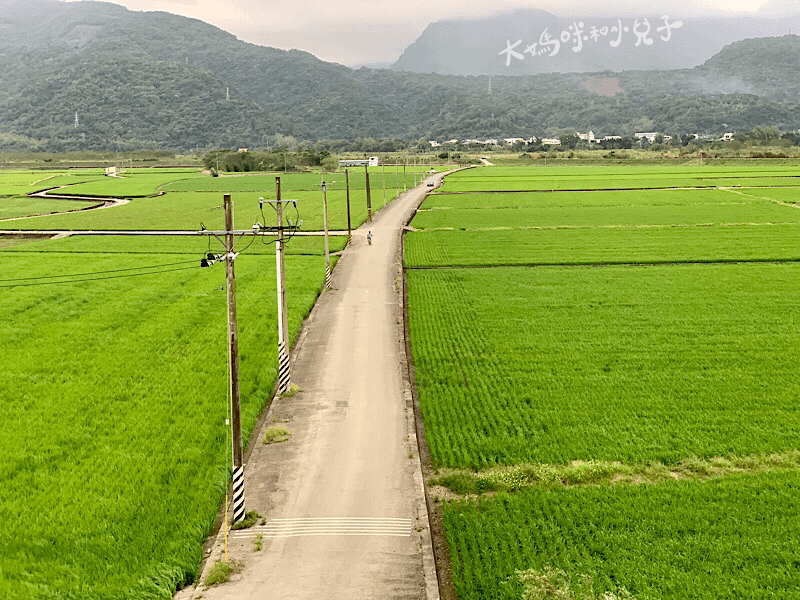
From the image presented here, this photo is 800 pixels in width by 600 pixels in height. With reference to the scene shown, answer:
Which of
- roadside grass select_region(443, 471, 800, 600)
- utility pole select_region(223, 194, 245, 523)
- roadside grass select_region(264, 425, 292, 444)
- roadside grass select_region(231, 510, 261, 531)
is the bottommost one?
roadside grass select_region(443, 471, 800, 600)

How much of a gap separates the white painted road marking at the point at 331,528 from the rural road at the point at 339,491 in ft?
0.06

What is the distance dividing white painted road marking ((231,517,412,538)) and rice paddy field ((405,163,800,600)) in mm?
1039

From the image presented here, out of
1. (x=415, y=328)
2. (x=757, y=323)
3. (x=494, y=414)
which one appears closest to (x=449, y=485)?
(x=494, y=414)

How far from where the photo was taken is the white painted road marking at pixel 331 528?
13172 mm

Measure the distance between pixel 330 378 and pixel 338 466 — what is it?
596 cm

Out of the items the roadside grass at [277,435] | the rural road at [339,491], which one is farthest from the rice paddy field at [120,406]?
the rural road at [339,491]

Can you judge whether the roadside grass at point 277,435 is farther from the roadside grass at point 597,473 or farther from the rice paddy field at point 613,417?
→ the roadside grass at point 597,473

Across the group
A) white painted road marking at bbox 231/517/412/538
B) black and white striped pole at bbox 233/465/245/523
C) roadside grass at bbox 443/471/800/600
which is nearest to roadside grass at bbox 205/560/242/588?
white painted road marking at bbox 231/517/412/538

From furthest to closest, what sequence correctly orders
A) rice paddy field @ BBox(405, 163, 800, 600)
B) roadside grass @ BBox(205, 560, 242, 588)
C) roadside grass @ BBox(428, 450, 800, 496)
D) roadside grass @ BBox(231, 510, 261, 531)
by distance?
1. roadside grass @ BBox(428, 450, 800, 496)
2. roadside grass @ BBox(231, 510, 261, 531)
3. rice paddy field @ BBox(405, 163, 800, 600)
4. roadside grass @ BBox(205, 560, 242, 588)

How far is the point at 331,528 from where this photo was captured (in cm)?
1333

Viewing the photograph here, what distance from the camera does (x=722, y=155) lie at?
16538cm

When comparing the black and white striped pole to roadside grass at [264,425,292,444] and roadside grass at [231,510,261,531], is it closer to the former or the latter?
roadside grass at [231,510,261,531]

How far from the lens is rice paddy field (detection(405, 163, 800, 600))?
1212cm

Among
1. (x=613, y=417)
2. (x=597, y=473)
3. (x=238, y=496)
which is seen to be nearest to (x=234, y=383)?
(x=238, y=496)
